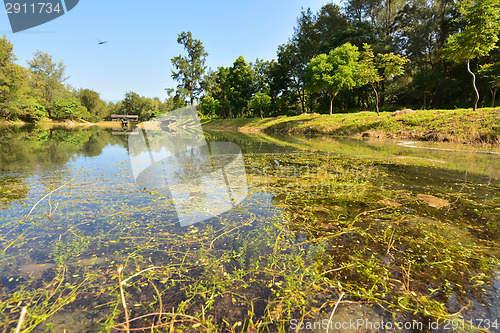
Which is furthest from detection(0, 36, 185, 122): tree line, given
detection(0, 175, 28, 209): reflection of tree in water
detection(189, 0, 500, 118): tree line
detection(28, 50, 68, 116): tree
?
detection(0, 175, 28, 209): reflection of tree in water

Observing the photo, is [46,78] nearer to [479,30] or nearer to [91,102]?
[91,102]

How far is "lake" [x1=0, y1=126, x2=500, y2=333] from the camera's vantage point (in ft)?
7.14

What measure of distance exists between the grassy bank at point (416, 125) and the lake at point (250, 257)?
41.9ft

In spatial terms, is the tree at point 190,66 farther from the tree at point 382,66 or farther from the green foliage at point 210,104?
the tree at point 382,66

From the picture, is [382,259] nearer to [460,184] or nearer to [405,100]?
[460,184]

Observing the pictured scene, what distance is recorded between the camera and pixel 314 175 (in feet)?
26.5

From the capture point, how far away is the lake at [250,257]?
218 cm

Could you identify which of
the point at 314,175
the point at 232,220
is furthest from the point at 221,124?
the point at 232,220

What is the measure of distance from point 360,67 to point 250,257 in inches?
1113

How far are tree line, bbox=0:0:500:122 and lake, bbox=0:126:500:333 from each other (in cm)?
2161

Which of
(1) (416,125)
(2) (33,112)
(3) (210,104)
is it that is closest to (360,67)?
(1) (416,125)

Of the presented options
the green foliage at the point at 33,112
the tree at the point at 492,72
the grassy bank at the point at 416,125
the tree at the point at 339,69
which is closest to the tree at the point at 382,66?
the tree at the point at 339,69

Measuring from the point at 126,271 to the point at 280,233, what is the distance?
7.85 feet

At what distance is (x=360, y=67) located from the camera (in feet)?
82.0
